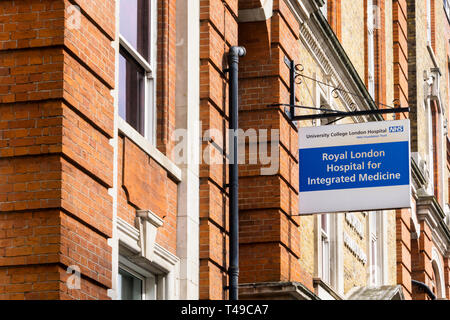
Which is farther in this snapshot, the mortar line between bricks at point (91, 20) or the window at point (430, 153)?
the window at point (430, 153)

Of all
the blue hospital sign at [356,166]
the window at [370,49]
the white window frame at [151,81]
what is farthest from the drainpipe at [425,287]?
the white window frame at [151,81]

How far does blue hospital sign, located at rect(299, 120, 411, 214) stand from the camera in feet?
59.6

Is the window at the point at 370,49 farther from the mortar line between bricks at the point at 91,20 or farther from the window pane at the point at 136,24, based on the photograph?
the mortar line between bricks at the point at 91,20

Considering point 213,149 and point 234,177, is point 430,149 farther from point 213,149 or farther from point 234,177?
point 213,149

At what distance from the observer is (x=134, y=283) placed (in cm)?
1440

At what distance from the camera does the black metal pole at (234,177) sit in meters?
15.7

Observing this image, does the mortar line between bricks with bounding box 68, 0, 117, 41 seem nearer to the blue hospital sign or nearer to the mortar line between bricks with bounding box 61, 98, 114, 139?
the mortar line between bricks with bounding box 61, 98, 114, 139

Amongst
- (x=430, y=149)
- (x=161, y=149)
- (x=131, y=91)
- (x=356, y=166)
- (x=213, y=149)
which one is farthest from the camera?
(x=430, y=149)

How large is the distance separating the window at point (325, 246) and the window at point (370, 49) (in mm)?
6082

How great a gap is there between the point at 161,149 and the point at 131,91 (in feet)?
2.83

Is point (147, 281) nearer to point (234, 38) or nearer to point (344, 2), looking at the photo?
point (234, 38)

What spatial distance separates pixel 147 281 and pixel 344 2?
12.3 metres

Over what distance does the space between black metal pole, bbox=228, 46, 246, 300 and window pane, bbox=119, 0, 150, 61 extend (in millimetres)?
1582

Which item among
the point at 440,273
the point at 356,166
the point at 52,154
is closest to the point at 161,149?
the point at 52,154
